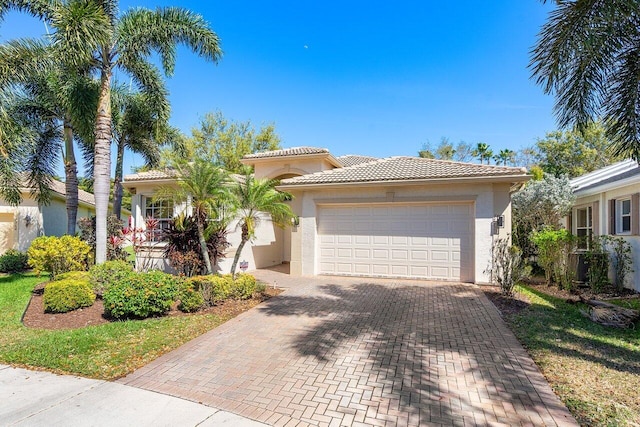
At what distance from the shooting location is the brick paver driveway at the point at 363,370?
12.1ft

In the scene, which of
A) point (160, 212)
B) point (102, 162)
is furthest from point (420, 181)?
point (160, 212)

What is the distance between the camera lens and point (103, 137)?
33.8ft

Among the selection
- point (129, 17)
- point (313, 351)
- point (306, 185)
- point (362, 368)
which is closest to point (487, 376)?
point (362, 368)

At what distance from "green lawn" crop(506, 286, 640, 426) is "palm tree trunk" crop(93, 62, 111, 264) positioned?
11.4 meters

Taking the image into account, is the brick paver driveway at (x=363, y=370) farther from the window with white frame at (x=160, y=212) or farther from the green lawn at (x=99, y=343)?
the window with white frame at (x=160, y=212)

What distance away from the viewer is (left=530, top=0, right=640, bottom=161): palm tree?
6031 mm

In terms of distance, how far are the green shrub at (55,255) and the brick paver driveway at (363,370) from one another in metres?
6.85

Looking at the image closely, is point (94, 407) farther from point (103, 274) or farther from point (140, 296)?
point (103, 274)

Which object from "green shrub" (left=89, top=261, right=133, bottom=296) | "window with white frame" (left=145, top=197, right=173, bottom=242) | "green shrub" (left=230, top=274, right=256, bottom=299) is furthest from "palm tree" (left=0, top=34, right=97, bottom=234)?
"green shrub" (left=230, top=274, right=256, bottom=299)

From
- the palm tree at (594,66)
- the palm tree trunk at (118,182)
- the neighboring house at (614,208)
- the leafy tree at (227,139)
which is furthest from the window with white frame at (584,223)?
the leafy tree at (227,139)

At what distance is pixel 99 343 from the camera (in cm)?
579

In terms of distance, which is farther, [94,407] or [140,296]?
[140,296]

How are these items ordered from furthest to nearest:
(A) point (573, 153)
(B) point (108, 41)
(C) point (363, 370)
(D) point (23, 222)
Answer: (A) point (573, 153), (D) point (23, 222), (B) point (108, 41), (C) point (363, 370)

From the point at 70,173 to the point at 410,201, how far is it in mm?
14081
